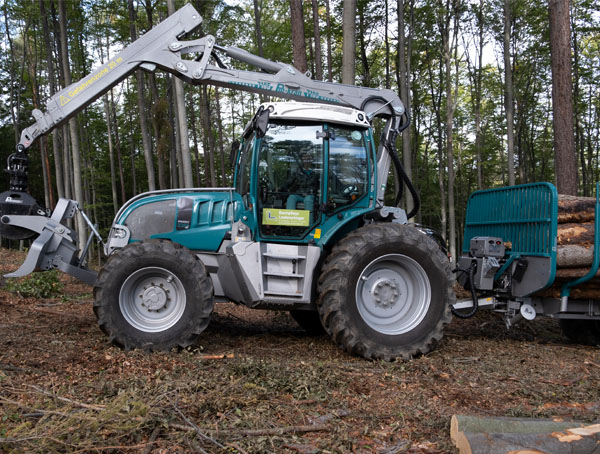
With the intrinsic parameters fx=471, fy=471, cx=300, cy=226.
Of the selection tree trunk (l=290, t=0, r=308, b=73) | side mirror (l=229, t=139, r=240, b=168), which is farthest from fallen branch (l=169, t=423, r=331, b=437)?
tree trunk (l=290, t=0, r=308, b=73)

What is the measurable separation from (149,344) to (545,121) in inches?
1128

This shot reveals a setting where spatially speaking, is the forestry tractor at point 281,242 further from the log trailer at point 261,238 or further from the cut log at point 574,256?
the cut log at point 574,256

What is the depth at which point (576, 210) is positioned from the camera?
566 centimetres

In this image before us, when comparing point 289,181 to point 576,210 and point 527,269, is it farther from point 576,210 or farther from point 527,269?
point 576,210

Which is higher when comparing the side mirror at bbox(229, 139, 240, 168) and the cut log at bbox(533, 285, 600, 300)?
the side mirror at bbox(229, 139, 240, 168)

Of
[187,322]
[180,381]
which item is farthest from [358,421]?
[187,322]

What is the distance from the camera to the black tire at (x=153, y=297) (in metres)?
4.87

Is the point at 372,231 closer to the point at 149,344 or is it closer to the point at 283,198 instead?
the point at 283,198

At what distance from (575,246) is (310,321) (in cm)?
345

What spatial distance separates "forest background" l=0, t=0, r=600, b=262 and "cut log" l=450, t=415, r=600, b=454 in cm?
1292

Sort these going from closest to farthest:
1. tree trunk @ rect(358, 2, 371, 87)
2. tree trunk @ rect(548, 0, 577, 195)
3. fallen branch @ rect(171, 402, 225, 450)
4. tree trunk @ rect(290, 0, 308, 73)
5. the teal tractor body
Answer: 1. fallen branch @ rect(171, 402, 225, 450)
2. the teal tractor body
3. tree trunk @ rect(548, 0, 577, 195)
4. tree trunk @ rect(290, 0, 308, 73)
5. tree trunk @ rect(358, 2, 371, 87)

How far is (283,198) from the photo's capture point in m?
5.40

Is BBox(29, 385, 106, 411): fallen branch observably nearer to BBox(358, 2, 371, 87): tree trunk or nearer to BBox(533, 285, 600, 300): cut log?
BBox(533, 285, 600, 300): cut log

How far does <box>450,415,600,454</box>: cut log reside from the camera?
110 inches
